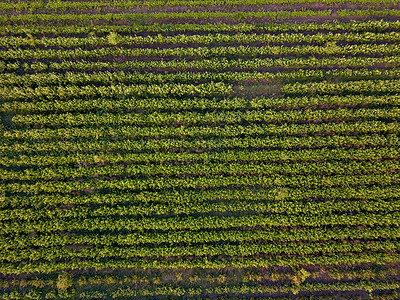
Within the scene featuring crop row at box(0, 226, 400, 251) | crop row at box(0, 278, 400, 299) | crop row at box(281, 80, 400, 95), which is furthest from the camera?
crop row at box(281, 80, 400, 95)

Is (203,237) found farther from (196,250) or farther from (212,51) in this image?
(212,51)

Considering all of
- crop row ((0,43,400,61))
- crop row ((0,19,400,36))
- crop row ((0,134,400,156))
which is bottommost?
crop row ((0,134,400,156))

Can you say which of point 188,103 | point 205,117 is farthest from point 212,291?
point 188,103

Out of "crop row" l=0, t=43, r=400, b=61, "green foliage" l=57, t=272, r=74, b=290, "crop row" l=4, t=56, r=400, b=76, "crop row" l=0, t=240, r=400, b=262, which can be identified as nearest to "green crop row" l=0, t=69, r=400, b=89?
"crop row" l=4, t=56, r=400, b=76

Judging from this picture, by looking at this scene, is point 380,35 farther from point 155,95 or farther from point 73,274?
point 73,274

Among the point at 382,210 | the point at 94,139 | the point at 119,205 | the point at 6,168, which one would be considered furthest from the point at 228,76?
the point at 6,168

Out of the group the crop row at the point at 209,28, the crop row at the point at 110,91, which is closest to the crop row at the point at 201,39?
the crop row at the point at 209,28

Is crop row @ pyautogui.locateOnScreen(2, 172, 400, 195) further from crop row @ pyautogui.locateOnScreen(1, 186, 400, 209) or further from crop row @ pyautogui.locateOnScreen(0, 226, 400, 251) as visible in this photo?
crop row @ pyautogui.locateOnScreen(0, 226, 400, 251)
